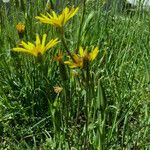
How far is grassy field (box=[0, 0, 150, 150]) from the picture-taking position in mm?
1551

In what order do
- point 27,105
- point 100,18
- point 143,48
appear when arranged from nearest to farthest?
point 27,105 < point 143,48 < point 100,18

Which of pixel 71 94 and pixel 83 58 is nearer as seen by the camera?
pixel 83 58

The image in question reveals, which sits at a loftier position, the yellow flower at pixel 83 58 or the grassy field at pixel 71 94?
the yellow flower at pixel 83 58

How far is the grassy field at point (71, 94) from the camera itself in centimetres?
155

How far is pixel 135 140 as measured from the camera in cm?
176

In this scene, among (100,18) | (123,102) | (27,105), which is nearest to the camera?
(123,102)

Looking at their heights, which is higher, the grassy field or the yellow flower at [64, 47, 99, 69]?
the yellow flower at [64, 47, 99, 69]

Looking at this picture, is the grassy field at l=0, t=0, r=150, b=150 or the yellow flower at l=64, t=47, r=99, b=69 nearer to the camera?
the yellow flower at l=64, t=47, r=99, b=69

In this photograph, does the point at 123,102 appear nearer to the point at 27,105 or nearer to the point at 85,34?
the point at 27,105

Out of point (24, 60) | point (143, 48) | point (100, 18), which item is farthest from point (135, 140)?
point (100, 18)

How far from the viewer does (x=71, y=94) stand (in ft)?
6.54

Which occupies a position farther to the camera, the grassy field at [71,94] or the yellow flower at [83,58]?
the grassy field at [71,94]

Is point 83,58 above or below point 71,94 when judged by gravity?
above

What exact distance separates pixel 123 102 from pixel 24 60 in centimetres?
59
